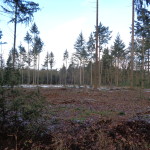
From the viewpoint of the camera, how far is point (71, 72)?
7500 cm

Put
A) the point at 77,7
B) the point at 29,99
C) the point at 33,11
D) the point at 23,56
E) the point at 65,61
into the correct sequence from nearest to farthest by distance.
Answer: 1. the point at 29,99
2. the point at 33,11
3. the point at 77,7
4. the point at 23,56
5. the point at 65,61

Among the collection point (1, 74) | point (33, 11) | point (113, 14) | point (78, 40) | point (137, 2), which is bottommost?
point (1, 74)

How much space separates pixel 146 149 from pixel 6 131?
3.37 metres

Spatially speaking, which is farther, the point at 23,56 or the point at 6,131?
the point at 23,56

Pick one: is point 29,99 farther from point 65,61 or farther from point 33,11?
point 65,61

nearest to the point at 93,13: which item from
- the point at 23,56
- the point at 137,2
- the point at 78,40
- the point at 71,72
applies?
the point at 137,2

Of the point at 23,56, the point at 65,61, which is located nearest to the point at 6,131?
the point at 23,56

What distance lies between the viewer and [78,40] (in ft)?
137

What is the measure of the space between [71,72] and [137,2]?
65918 mm

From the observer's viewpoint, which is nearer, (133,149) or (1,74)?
(133,149)

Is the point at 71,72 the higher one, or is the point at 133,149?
the point at 71,72

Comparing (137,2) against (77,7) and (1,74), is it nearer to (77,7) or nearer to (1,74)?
(77,7)

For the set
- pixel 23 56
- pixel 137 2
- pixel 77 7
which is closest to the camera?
pixel 137 2

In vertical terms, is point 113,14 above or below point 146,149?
above
